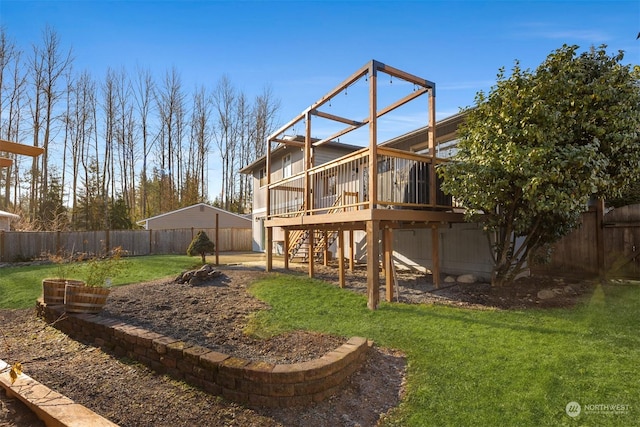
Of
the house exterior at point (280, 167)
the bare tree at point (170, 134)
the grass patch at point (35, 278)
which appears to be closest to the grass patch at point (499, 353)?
the grass patch at point (35, 278)

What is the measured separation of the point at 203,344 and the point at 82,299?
2.35 metres

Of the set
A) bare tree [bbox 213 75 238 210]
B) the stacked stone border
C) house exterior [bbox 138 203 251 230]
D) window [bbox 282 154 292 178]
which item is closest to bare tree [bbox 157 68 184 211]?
bare tree [bbox 213 75 238 210]

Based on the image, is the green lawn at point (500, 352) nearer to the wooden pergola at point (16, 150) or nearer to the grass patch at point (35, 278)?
the wooden pergola at point (16, 150)

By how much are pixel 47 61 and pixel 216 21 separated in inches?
866

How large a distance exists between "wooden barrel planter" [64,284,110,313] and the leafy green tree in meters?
5.84

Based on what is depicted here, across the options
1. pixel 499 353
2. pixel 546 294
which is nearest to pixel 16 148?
pixel 499 353

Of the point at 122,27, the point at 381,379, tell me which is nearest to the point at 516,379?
the point at 381,379

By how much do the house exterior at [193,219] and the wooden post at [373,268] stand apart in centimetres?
1776

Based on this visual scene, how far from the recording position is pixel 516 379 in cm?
308

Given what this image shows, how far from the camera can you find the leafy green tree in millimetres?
5086

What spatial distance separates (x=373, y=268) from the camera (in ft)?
18.4

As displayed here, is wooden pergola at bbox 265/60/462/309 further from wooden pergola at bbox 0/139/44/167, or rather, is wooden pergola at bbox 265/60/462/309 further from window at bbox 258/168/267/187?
window at bbox 258/168/267/187

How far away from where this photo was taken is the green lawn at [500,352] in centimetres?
270

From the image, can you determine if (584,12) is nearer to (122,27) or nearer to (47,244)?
(122,27)
